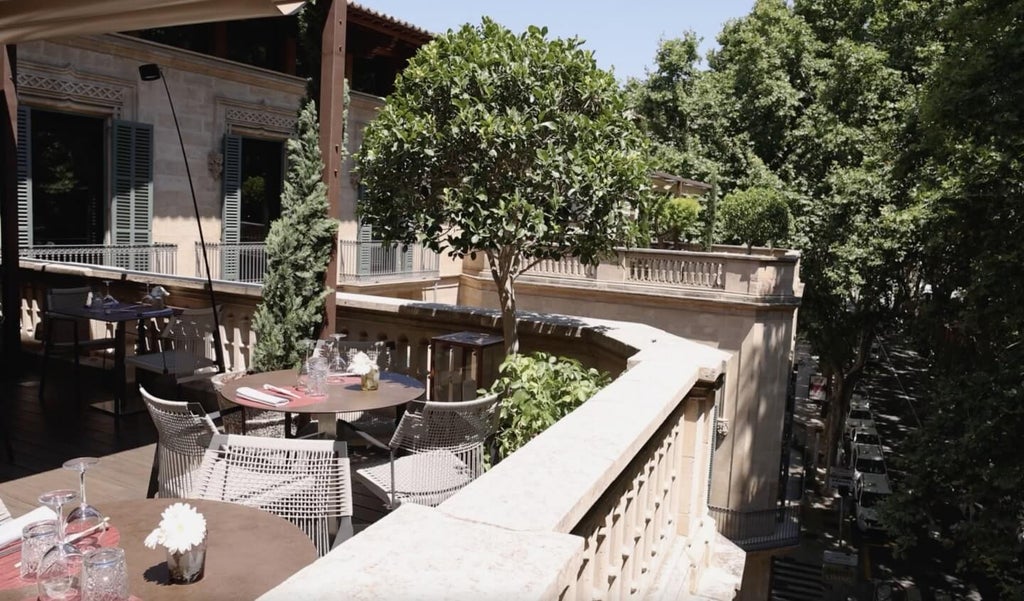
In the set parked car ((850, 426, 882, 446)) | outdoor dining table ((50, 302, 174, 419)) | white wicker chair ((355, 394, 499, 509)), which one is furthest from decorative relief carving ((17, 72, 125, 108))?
parked car ((850, 426, 882, 446))

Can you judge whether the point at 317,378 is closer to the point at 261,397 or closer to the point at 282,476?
the point at 261,397

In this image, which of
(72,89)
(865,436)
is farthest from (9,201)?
(865,436)

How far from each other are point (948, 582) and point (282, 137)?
18.8 m

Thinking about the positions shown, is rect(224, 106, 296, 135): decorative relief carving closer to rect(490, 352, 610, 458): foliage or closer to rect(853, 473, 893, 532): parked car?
rect(490, 352, 610, 458): foliage

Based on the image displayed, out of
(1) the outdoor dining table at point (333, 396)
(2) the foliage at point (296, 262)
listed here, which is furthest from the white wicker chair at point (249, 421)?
(2) the foliage at point (296, 262)

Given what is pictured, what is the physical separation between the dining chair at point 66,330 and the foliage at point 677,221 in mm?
15934

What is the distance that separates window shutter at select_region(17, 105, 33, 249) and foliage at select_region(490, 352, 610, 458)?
13.0 m

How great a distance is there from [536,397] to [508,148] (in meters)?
2.43

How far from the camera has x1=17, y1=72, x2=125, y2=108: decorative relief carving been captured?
45.9 feet

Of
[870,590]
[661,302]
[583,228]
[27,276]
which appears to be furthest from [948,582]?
[27,276]

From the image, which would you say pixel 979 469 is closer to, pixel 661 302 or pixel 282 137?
pixel 661 302

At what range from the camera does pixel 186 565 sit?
2197mm

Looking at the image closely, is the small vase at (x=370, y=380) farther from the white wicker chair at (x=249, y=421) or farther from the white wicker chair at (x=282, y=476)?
the white wicker chair at (x=282, y=476)

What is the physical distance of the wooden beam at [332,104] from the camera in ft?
22.5
